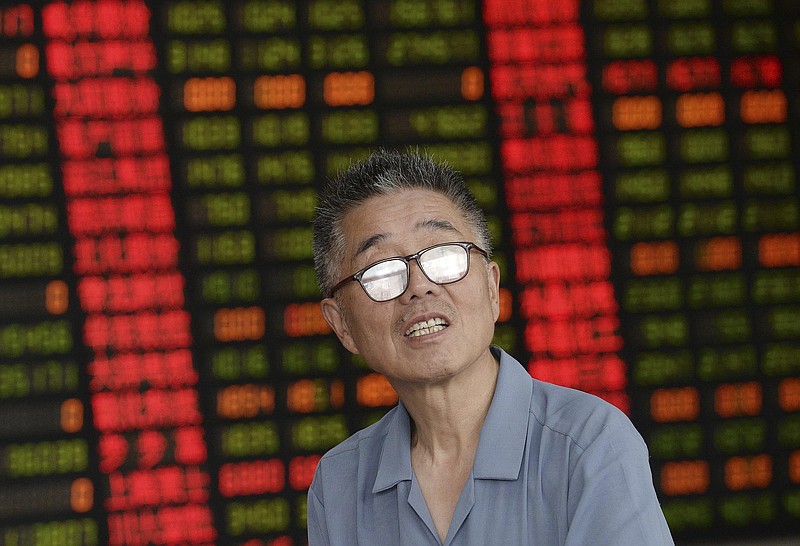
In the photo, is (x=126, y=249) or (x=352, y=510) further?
(x=126, y=249)

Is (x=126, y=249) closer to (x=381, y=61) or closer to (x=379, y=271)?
(x=381, y=61)

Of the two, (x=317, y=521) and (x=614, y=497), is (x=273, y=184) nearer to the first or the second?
(x=317, y=521)

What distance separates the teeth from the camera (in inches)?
38.0

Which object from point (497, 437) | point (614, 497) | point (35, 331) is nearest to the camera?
point (614, 497)

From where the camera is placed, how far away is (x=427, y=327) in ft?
3.18

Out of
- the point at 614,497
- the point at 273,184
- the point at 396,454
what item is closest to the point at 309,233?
the point at 273,184

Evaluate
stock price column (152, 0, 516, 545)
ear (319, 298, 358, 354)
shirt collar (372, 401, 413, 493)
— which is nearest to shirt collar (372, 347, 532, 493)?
shirt collar (372, 401, 413, 493)

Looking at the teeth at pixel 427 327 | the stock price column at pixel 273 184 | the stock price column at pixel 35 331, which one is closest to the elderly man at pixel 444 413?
the teeth at pixel 427 327

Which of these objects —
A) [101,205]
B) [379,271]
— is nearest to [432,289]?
[379,271]

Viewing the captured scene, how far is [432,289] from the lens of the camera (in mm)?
968

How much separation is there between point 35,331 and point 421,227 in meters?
1.25

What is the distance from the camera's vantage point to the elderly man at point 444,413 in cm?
88

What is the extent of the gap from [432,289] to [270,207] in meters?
1.05

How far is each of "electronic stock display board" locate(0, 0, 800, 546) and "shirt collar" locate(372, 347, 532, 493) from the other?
35.1 inches
